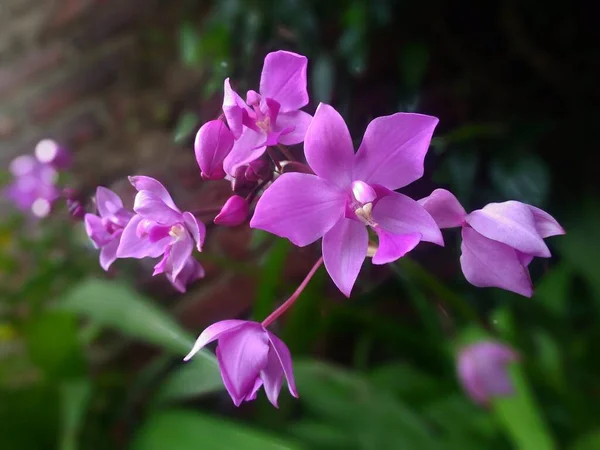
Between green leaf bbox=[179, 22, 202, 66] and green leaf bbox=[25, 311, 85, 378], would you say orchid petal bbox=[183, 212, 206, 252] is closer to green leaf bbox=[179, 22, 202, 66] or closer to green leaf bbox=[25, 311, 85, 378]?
green leaf bbox=[179, 22, 202, 66]

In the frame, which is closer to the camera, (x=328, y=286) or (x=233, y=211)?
(x=233, y=211)

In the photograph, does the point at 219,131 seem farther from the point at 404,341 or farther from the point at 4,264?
the point at 4,264

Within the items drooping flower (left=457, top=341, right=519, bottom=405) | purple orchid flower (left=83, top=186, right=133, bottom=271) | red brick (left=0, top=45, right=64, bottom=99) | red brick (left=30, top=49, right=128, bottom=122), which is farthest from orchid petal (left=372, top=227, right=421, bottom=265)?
red brick (left=0, top=45, right=64, bottom=99)

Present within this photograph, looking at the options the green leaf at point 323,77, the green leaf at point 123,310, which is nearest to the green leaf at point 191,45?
the green leaf at point 323,77

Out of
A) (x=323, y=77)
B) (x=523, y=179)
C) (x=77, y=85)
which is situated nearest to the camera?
(x=323, y=77)

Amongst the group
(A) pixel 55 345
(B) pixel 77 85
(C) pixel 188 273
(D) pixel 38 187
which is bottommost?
(A) pixel 55 345

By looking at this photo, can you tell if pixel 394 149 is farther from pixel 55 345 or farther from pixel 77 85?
pixel 77 85

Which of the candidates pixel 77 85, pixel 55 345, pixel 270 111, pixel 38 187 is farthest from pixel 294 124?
pixel 77 85
